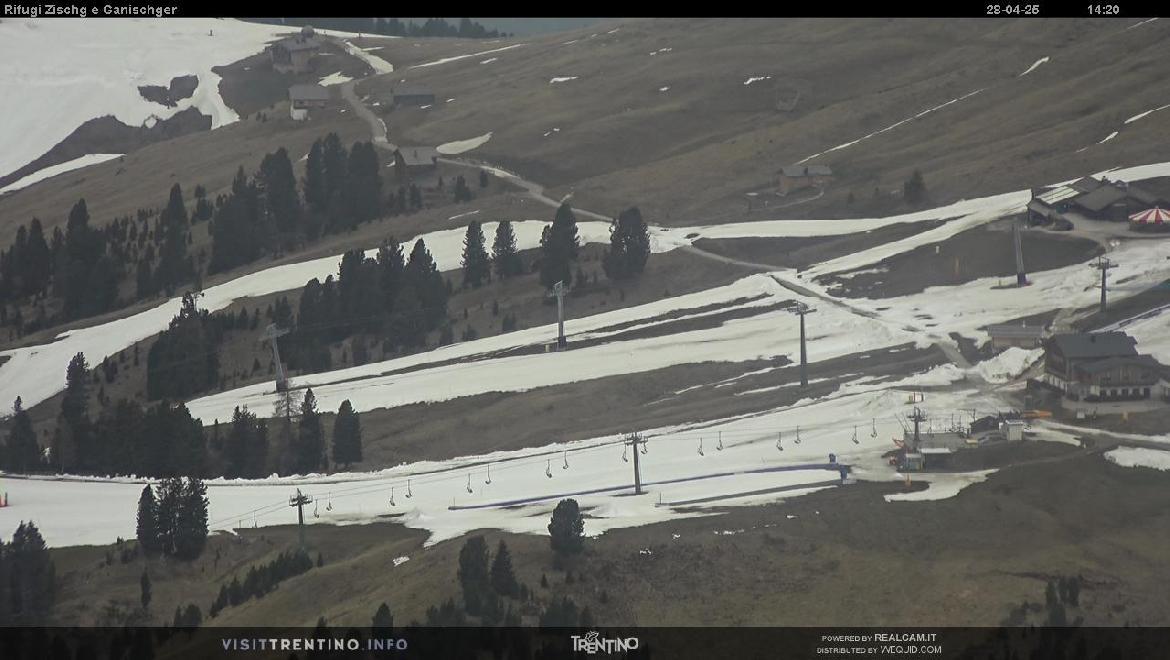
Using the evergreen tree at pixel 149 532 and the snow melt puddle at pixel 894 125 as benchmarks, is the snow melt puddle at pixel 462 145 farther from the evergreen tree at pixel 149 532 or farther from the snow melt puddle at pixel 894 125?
the evergreen tree at pixel 149 532

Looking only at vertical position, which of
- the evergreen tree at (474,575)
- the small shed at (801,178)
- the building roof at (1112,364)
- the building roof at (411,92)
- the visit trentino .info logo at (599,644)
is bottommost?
the visit trentino .info logo at (599,644)

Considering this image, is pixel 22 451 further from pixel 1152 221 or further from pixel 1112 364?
pixel 1152 221

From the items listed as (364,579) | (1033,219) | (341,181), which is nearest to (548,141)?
(341,181)

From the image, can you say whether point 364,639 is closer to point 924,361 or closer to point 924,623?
point 924,623

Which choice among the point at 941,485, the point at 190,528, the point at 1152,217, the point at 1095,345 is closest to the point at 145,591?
the point at 190,528

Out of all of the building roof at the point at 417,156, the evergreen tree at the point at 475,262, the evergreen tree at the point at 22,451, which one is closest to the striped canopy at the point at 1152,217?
the evergreen tree at the point at 475,262
